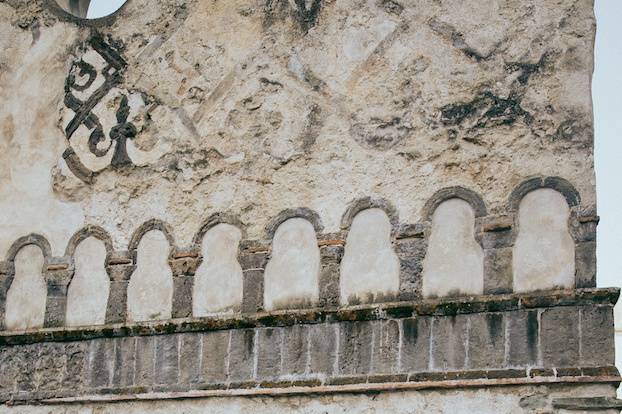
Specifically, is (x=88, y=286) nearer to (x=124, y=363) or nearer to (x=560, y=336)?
(x=124, y=363)

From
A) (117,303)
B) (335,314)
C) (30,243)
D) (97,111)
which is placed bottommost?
(335,314)

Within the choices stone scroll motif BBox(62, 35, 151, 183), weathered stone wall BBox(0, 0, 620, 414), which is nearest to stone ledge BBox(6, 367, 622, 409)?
weathered stone wall BBox(0, 0, 620, 414)

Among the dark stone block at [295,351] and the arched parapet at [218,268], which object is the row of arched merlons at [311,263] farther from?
the dark stone block at [295,351]

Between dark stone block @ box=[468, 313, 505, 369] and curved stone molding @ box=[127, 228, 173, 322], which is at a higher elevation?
curved stone molding @ box=[127, 228, 173, 322]

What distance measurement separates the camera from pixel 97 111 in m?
9.20

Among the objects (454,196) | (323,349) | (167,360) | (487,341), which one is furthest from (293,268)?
(487,341)

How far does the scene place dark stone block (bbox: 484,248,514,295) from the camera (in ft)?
24.7

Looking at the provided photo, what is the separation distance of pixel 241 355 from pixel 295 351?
14.5 inches

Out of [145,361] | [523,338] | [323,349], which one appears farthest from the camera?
[145,361]

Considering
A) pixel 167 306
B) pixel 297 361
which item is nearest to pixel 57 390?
pixel 167 306

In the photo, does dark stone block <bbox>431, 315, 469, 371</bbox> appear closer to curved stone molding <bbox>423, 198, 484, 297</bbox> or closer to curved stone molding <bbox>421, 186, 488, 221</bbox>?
curved stone molding <bbox>423, 198, 484, 297</bbox>

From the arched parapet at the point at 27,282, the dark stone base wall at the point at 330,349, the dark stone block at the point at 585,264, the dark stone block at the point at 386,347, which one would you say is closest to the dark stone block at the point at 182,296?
the dark stone base wall at the point at 330,349

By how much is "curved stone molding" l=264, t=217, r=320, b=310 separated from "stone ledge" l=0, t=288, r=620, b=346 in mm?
118

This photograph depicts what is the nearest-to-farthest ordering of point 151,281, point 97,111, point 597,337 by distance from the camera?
1. point 597,337
2. point 151,281
3. point 97,111
